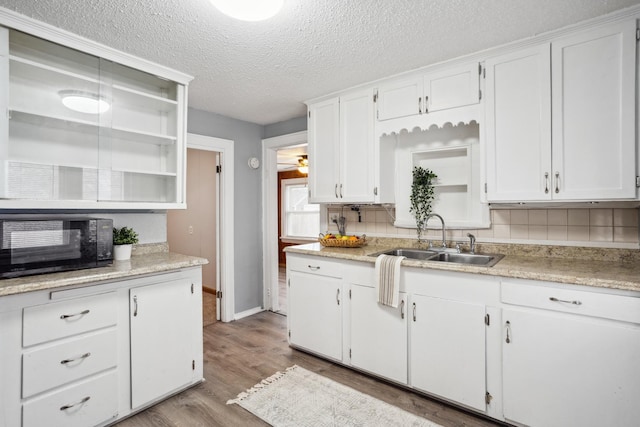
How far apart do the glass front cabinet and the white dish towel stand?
161 centimetres

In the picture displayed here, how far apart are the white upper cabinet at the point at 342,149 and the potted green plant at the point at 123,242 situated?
1573mm

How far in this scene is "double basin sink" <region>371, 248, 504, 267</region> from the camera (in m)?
2.46

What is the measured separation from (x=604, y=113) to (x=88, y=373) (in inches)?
129

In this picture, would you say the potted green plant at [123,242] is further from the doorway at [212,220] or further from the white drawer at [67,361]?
the doorway at [212,220]

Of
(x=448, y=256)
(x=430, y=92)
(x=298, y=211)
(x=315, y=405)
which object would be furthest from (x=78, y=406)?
(x=298, y=211)

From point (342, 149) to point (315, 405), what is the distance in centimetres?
203

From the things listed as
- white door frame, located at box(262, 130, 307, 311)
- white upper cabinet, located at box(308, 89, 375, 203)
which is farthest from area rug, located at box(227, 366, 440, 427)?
white door frame, located at box(262, 130, 307, 311)

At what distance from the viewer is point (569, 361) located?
1735mm

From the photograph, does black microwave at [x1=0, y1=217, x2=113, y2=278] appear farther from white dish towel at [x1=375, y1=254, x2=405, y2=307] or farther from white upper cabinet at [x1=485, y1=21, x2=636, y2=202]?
white upper cabinet at [x1=485, y1=21, x2=636, y2=202]

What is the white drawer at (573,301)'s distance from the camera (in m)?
1.60

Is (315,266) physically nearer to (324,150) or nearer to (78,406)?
(324,150)

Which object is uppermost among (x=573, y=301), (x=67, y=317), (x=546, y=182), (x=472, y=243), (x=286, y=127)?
(x=286, y=127)

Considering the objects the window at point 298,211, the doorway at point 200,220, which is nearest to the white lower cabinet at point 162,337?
the doorway at point 200,220

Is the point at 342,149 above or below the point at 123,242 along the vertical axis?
above
